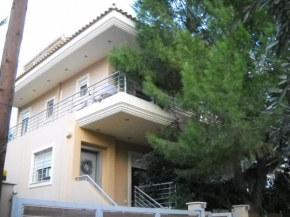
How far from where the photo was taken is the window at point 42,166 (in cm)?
1407

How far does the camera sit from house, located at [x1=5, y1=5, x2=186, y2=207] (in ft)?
40.6

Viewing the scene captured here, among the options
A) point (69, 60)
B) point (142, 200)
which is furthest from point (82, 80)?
point (142, 200)

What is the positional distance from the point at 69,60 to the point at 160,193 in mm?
6522

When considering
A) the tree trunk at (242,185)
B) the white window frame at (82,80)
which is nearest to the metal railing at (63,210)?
the tree trunk at (242,185)

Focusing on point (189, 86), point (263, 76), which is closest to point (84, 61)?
point (189, 86)

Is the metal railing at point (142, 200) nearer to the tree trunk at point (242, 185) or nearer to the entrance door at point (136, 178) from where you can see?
the entrance door at point (136, 178)

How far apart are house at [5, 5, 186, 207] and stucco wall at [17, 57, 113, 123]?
5 cm

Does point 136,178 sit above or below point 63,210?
above

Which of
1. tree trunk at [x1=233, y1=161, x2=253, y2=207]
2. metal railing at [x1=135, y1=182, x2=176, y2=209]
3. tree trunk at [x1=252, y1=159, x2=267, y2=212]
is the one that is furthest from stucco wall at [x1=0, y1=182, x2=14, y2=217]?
tree trunk at [x1=252, y1=159, x2=267, y2=212]

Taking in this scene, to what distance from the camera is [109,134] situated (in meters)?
14.1

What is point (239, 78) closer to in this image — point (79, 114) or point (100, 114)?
point (100, 114)

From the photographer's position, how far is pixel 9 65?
18.7 feet

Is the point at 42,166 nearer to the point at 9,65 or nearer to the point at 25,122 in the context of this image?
the point at 25,122

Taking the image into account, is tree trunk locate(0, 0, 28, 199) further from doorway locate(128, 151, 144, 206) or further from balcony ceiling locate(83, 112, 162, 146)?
doorway locate(128, 151, 144, 206)
